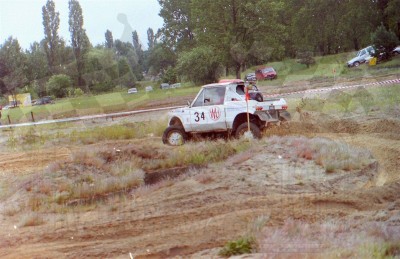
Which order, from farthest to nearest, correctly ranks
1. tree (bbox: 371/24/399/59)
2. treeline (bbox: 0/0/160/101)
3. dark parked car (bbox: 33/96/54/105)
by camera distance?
dark parked car (bbox: 33/96/54/105), tree (bbox: 371/24/399/59), treeline (bbox: 0/0/160/101)

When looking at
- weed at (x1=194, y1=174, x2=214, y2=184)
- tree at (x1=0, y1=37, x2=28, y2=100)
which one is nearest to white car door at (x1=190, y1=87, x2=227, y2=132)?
weed at (x1=194, y1=174, x2=214, y2=184)

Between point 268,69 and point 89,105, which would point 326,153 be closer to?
point 89,105

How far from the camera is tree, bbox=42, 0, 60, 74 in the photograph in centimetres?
2644

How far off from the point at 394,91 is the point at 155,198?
16.3 m

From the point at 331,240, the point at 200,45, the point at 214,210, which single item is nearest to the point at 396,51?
the point at 200,45

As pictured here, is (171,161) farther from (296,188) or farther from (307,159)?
(296,188)

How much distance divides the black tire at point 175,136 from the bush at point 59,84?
17.4m

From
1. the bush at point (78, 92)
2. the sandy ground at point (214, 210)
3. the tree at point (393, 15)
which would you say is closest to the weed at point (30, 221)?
the sandy ground at point (214, 210)

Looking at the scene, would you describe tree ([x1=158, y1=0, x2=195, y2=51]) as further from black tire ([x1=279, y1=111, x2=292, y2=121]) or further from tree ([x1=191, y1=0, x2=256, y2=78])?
black tire ([x1=279, y1=111, x2=292, y2=121])

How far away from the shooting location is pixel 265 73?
42.7 metres

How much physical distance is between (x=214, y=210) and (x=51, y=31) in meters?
21.8

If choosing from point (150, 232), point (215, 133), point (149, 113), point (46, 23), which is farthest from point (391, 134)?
point (46, 23)

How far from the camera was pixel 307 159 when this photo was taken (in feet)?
40.8

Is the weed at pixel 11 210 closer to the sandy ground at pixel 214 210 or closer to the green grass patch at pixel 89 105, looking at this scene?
the sandy ground at pixel 214 210
